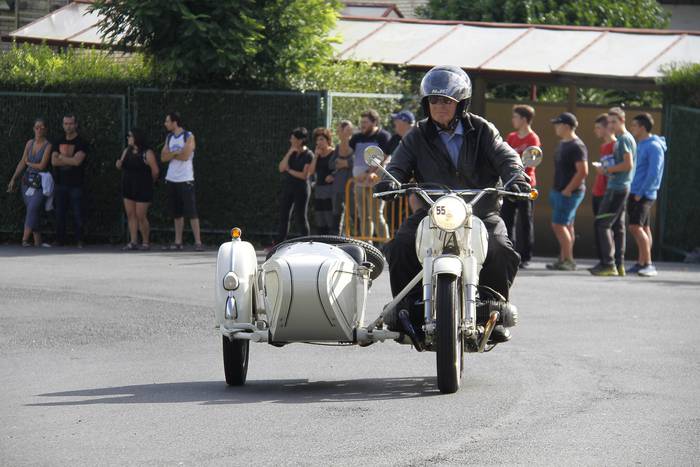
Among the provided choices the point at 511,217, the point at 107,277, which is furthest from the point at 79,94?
the point at 511,217

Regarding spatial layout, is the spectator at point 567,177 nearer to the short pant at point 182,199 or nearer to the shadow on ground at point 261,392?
the short pant at point 182,199

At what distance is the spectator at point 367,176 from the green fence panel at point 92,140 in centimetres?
396

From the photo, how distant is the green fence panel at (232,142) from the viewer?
20.3 meters

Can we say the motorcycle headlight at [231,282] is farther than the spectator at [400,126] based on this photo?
No

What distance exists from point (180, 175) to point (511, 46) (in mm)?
7301

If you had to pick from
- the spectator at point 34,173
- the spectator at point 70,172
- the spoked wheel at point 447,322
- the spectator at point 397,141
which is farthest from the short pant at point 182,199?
the spoked wheel at point 447,322

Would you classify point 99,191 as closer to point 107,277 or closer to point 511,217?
point 107,277

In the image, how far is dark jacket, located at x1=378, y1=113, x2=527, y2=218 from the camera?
9.08 metres

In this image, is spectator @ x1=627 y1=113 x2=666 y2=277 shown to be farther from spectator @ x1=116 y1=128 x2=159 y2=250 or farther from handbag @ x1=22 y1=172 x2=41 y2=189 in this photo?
handbag @ x1=22 y1=172 x2=41 y2=189

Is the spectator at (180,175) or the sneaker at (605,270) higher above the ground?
the spectator at (180,175)

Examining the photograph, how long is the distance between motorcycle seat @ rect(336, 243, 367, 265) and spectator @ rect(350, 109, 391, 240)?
8578 mm

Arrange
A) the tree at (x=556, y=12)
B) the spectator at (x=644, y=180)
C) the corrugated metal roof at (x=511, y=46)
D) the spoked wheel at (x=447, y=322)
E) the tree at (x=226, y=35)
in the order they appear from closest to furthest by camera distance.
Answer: the spoked wheel at (x=447, y=322) < the spectator at (x=644, y=180) < the tree at (x=226, y=35) < the corrugated metal roof at (x=511, y=46) < the tree at (x=556, y=12)

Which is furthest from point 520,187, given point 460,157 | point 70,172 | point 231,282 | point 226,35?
point 70,172

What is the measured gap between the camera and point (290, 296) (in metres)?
8.57
